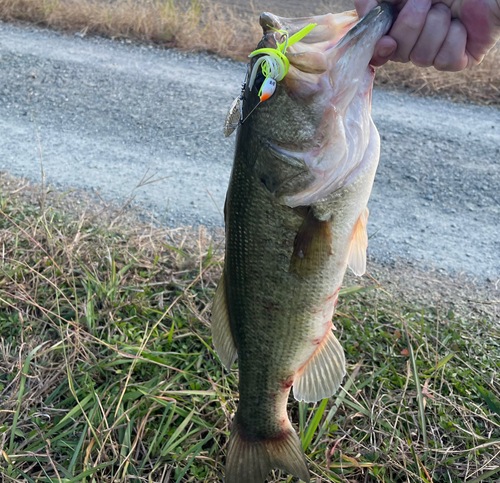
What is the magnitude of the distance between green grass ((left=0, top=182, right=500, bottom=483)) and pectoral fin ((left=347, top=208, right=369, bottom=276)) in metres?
0.82

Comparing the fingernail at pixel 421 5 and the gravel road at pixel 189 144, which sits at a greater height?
the fingernail at pixel 421 5

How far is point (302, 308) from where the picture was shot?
1664mm

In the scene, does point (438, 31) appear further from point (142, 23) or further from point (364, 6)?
point (142, 23)

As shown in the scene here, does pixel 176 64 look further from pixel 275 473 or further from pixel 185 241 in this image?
pixel 275 473

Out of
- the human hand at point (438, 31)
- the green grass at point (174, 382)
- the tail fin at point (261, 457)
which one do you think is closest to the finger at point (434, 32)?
the human hand at point (438, 31)

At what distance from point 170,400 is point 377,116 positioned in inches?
156

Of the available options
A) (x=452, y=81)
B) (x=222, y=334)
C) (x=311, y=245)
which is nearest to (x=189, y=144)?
(x=222, y=334)

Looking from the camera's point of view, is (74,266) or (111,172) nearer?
(74,266)

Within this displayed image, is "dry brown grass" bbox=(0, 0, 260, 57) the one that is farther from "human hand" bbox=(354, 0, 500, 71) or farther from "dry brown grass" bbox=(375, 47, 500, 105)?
"human hand" bbox=(354, 0, 500, 71)

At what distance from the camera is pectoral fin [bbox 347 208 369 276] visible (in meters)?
1.67

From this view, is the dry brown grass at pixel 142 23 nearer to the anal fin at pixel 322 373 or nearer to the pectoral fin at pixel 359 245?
the pectoral fin at pixel 359 245

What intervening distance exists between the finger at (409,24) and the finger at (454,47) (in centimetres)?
14

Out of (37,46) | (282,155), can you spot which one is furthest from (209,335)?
(37,46)

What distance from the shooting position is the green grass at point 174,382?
2.07 m
